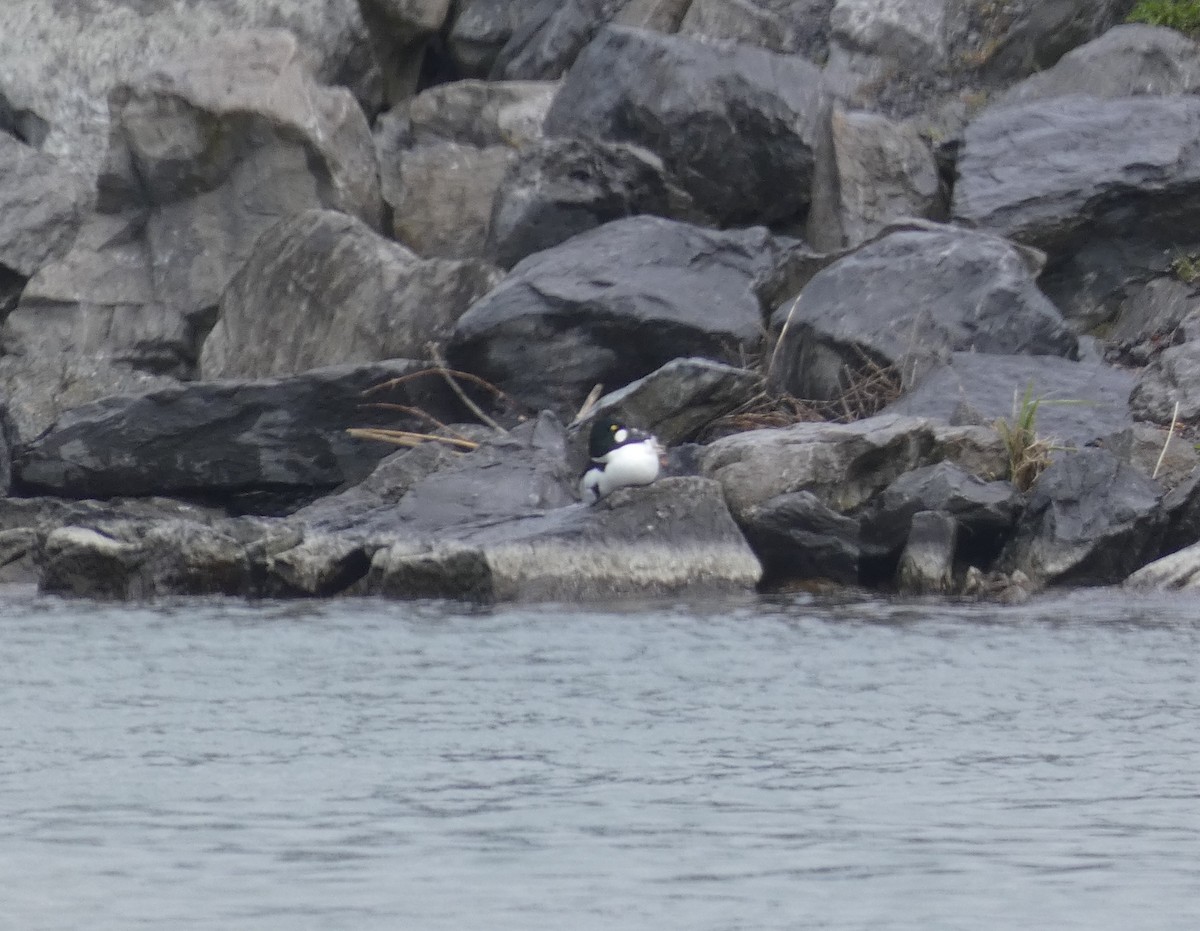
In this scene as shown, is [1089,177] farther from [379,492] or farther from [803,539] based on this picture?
[379,492]

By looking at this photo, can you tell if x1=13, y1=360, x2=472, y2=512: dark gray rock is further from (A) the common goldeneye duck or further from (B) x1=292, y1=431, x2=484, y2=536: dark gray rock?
(A) the common goldeneye duck

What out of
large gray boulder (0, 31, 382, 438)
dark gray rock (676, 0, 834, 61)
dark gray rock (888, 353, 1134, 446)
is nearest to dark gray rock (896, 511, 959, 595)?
dark gray rock (888, 353, 1134, 446)

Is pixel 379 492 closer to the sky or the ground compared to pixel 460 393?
closer to the ground

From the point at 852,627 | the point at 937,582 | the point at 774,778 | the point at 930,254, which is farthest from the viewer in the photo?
the point at 930,254

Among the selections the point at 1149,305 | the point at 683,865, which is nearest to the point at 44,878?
the point at 683,865

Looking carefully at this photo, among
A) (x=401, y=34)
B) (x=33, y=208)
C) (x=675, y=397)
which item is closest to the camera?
(x=675, y=397)

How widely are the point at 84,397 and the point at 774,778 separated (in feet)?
36.8

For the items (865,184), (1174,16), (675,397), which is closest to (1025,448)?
(675,397)

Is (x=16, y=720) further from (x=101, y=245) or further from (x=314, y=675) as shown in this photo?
(x=101, y=245)

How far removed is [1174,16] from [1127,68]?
Answer: 1.63 meters

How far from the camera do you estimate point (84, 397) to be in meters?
17.5

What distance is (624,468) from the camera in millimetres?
12922

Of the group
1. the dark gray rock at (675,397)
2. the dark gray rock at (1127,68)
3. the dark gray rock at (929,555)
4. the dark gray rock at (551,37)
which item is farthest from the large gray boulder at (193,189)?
the dark gray rock at (929,555)

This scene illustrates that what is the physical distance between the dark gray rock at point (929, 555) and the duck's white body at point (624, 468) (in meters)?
1.72
